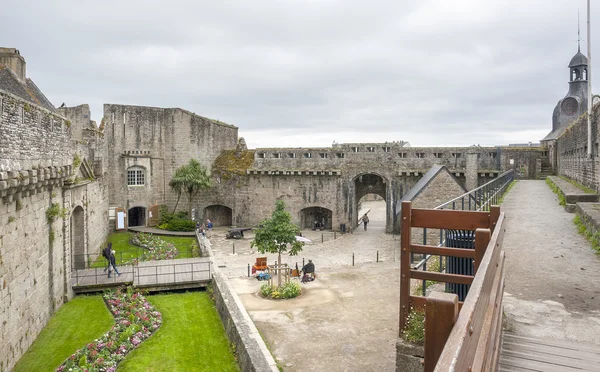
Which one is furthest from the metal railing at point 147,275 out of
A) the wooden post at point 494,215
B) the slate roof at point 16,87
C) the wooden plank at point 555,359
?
the wooden plank at point 555,359

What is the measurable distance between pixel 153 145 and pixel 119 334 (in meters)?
22.4

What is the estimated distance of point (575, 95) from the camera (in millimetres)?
39656

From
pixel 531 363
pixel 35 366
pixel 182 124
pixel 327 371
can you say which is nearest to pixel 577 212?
pixel 327 371

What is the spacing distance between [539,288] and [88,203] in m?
18.4

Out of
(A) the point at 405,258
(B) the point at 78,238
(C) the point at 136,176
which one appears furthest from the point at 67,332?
(C) the point at 136,176

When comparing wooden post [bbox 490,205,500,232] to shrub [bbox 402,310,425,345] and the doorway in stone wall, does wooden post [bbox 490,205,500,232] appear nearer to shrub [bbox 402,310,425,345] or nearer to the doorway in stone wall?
shrub [bbox 402,310,425,345]

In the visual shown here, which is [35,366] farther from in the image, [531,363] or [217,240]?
[217,240]

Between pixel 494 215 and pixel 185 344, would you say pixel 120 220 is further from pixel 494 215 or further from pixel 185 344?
pixel 494 215

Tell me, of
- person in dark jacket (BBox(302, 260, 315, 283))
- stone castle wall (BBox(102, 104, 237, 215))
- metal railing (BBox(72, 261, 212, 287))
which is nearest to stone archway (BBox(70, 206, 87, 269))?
metal railing (BBox(72, 261, 212, 287))

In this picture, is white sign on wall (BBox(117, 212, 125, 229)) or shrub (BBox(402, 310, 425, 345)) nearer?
shrub (BBox(402, 310, 425, 345))

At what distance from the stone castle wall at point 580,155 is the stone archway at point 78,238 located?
19209 mm

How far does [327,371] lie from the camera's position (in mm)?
9727

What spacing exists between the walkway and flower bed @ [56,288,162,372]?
871cm

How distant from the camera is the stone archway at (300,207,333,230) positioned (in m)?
32.8
